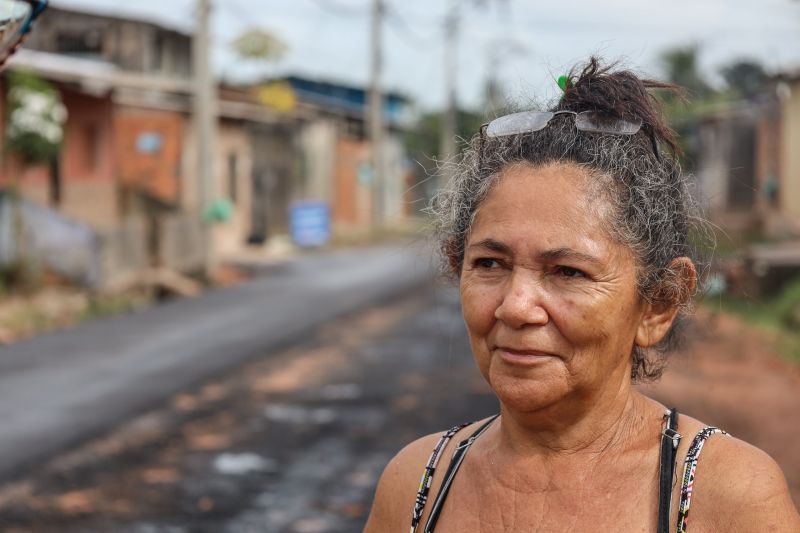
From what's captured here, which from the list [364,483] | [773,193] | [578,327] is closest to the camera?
[578,327]

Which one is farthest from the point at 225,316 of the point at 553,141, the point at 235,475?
the point at 553,141

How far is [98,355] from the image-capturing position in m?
12.5

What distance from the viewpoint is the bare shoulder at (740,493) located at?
5.98 feet

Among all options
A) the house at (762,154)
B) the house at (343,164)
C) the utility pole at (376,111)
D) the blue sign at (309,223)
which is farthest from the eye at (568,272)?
the utility pole at (376,111)

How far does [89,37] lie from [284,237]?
8.22 m

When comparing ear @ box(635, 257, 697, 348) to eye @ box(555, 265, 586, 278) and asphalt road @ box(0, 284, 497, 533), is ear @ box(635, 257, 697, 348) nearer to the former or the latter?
eye @ box(555, 265, 586, 278)

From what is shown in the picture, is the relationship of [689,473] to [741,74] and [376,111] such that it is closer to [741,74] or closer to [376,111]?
[376,111]

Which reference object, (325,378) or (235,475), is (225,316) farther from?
(235,475)

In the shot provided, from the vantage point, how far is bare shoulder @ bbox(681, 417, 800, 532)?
5.98ft

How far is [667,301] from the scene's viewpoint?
2.12 meters

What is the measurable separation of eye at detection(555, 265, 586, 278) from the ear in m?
0.18

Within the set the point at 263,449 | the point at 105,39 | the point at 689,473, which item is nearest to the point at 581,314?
the point at 689,473

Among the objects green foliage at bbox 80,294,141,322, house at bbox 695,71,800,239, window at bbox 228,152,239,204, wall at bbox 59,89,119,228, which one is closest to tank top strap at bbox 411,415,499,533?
green foliage at bbox 80,294,141,322

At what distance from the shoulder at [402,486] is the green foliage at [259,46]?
878 inches
